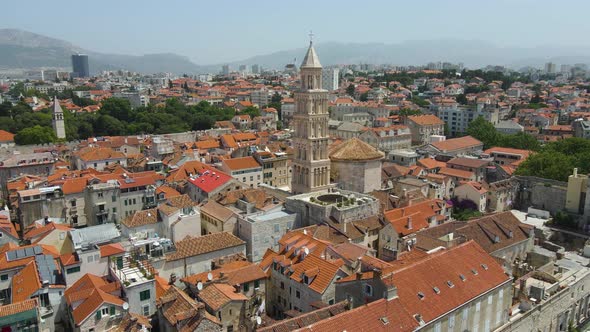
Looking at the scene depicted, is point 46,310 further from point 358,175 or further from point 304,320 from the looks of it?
point 358,175

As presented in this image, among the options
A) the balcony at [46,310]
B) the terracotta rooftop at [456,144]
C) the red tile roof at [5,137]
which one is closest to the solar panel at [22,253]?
the balcony at [46,310]

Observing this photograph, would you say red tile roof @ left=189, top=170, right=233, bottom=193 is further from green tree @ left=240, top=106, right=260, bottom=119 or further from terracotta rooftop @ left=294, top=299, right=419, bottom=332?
green tree @ left=240, top=106, right=260, bottom=119

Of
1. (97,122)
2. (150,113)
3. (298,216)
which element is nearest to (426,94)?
(150,113)

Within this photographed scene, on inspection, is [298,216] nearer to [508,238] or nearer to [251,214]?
[251,214]

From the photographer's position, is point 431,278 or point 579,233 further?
point 579,233

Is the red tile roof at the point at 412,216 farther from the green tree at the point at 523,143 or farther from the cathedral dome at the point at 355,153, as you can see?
the green tree at the point at 523,143

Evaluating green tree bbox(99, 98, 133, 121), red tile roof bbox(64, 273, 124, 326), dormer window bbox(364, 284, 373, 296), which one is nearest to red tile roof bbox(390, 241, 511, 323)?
dormer window bbox(364, 284, 373, 296)

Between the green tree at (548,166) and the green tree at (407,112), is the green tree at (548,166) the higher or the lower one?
the lower one
